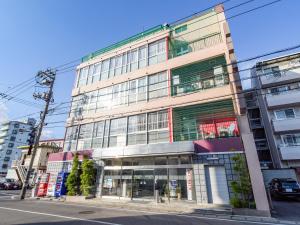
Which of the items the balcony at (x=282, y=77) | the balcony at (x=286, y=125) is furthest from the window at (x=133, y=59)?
the balcony at (x=286, y=125)

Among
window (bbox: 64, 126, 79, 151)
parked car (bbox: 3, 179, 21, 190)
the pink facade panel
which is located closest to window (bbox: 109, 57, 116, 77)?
window (bbox: 64, 126, 79, 151)

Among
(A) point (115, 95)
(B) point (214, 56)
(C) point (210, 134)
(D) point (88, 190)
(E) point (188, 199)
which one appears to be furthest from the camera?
(A) point (115, 95)

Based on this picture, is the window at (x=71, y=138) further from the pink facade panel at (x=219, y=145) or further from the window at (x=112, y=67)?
the pink facade panel at (x=219, y=145)

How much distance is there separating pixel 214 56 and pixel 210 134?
20.1ft

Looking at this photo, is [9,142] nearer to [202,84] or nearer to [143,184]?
[143,184]

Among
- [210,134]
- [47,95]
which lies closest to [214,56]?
[210,134]

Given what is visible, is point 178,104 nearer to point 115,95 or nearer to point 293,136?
point 115,95

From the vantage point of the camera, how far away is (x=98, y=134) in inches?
704

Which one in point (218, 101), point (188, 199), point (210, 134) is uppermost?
point (218, 101)

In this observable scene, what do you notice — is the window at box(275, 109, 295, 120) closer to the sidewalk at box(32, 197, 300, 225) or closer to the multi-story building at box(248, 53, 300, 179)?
the multi-story building at box(248, 53, 300, 179)

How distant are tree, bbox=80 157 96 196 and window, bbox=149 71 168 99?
8030 millimetres

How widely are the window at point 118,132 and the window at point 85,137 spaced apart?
2.61m

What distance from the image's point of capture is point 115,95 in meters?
18.4

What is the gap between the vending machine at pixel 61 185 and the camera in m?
16.4
